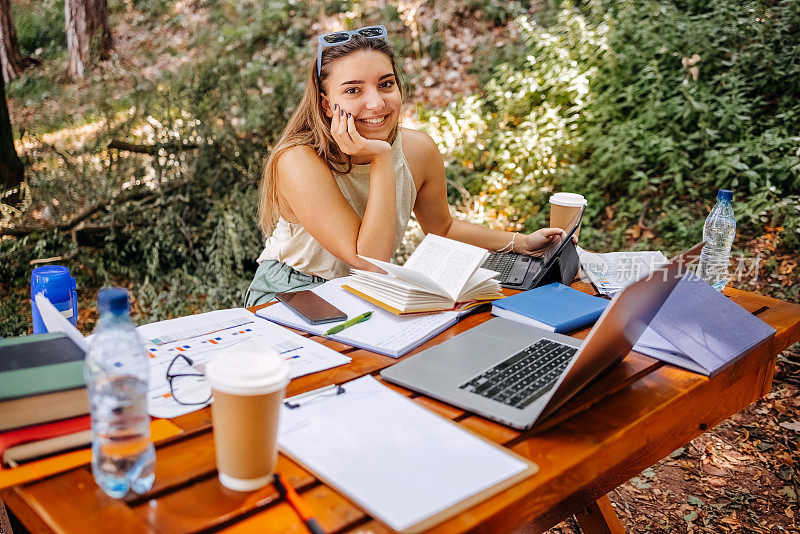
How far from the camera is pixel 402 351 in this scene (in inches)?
55.3

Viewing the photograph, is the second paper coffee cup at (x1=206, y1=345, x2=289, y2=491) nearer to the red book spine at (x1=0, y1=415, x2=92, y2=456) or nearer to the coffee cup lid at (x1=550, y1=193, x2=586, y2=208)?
the red book spine at (x1=0, y1=415, x2=92, y2=456)

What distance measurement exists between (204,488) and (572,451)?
0.56m

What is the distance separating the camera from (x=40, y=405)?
3.18ft

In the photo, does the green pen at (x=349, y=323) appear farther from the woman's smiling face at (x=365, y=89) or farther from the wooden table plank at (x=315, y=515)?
the woman's smiling face at (x=365, y=89)

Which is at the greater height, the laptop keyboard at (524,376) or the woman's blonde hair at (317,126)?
the woman's blonde hair at (317,126)

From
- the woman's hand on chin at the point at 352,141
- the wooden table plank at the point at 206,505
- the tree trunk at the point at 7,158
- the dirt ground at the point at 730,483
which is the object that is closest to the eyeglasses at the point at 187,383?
the wooden table plank at the point at 206,505

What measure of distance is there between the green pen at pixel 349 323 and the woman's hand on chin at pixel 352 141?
2.05ft

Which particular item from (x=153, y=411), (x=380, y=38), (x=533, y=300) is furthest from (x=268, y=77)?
(x=153, y=411)

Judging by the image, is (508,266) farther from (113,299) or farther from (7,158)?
(7,158)

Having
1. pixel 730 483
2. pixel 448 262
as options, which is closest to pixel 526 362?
pixel 448 262

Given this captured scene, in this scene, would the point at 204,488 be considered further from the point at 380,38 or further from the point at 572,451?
the point at 380,38

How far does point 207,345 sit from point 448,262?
712mm

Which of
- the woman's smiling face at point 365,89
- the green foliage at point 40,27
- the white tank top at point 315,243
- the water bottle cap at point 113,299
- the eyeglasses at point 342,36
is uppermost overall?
the green foliage at point 40,27

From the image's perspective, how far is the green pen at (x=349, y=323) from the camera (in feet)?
4.91
